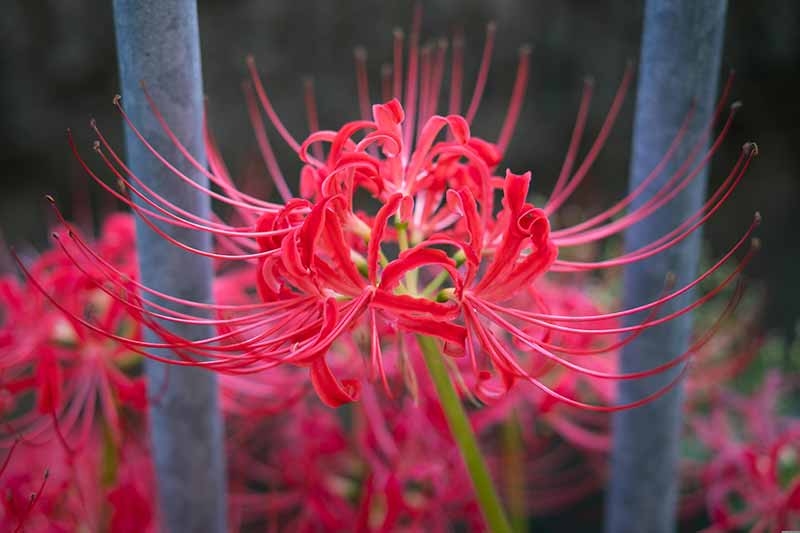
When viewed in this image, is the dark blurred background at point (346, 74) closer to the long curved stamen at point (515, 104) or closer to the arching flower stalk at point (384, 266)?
the long curved stamen at point (515, 104)

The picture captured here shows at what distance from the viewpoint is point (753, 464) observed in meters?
0.82

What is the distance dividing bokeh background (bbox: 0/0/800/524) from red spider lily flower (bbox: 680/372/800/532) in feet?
1.34

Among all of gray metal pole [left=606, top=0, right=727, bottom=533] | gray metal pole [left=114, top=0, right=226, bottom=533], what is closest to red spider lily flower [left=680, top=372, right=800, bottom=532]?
gray metal pole [left=606, top=0, right=727, bottom=533]

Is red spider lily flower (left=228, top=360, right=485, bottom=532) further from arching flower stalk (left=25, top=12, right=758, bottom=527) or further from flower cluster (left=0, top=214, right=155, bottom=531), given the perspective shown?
arching flower stalk (left=25, top=12, right=758, bottom=527)

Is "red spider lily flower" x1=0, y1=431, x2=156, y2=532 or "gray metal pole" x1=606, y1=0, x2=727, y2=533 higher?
"gray metal pole" x1=606, y1=0, x2=727, y2=533

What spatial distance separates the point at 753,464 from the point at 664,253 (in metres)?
0.31

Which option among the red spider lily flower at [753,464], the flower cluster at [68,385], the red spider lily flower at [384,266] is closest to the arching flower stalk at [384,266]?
the red spider lily flower at [384,266]

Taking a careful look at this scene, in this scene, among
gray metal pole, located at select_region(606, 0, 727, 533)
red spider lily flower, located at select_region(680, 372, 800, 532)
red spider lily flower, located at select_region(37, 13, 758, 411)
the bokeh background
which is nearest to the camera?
red spider lily flower, located at select_region(37, 13, 758, 411)

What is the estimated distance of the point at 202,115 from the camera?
594 millimetres

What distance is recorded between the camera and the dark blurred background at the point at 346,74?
144cm

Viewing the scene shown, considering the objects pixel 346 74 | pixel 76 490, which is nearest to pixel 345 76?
pixel 346 74

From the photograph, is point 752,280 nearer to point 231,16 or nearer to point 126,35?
point 231,16

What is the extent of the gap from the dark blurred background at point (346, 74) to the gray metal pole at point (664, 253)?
2.87ft

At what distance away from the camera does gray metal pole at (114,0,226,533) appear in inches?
21.5
